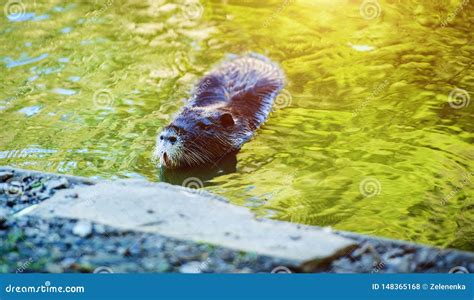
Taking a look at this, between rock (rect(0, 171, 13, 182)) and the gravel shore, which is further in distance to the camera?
rock (rect(0, 171, 13, 182))

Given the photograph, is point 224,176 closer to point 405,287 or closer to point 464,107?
point 405,287

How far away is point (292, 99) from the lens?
6.20 metres

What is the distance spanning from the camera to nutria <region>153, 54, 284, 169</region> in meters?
5.02

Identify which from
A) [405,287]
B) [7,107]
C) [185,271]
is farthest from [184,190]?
[7,107]

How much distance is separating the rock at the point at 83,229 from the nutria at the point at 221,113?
3.48 feet

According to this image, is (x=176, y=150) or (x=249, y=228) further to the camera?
(x=176, y=150)

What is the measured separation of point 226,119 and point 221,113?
0.21 feet

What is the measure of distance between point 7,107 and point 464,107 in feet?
12.4

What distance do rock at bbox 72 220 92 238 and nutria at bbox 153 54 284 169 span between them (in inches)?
41.8

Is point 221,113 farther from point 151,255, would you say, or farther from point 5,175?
point 151,255

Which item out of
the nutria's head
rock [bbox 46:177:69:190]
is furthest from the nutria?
rock [bbox 46:177:69:190]

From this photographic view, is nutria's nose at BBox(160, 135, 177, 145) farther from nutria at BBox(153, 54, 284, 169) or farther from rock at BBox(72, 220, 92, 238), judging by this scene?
rock at BBox(72, 220, 92, 238)

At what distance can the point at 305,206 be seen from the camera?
4.54m

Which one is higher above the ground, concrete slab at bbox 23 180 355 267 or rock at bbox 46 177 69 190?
concrete slab at bbox 23 180 355 267
